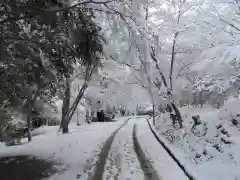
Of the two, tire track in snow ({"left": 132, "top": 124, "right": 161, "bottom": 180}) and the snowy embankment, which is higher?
the snowy embankment

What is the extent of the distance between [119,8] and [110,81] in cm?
2876

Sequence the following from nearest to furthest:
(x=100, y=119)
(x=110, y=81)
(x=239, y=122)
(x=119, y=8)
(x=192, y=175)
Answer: (x=119, y=8) → (x=192, y=175) → (x=239, y=122) → (x=110, y=81) → (x=100, y=119)

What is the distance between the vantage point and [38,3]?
29.3 feet

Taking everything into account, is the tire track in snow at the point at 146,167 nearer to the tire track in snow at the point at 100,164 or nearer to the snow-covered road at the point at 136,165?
the snow-covered road at the point at 136,165

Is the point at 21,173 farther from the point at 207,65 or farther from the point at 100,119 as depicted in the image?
the point at 100,119

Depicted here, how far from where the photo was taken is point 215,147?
11.4 m

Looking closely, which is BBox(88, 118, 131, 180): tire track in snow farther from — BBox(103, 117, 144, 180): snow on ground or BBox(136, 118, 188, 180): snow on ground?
BBox(136, 118, 188, 180): snow on ground

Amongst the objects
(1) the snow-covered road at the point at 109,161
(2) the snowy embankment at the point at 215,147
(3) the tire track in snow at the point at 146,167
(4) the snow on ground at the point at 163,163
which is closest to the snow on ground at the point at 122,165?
(1) the snow-covered road at the point at 109,161

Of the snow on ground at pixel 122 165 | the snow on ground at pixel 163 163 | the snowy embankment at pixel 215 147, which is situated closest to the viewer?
the snowy embankment at pixel 215 147

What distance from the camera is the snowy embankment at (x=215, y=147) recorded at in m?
9.21

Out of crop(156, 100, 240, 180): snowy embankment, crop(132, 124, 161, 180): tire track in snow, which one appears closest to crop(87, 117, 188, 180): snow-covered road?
crop(132, 124, 161, 180): tire track in snow

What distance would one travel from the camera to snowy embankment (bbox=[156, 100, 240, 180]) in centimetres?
921

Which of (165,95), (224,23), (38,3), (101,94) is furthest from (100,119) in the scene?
(38,3)

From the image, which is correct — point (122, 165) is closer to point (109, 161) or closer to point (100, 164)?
point (100, 164)
